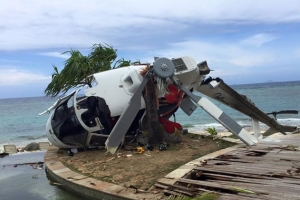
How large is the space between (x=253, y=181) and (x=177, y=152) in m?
3.80

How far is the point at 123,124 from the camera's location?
363 inches

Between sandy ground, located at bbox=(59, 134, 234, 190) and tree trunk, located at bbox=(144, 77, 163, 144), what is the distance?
1.65ft

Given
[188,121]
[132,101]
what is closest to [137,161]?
[132,101]

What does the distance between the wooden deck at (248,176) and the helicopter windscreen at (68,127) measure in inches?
172

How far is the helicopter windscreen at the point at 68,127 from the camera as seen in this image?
10773 millimetres

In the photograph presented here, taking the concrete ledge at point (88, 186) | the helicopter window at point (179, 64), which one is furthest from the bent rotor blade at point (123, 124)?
the helicopter window at point (179, 64)

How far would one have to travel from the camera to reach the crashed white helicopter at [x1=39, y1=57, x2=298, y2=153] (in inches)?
388

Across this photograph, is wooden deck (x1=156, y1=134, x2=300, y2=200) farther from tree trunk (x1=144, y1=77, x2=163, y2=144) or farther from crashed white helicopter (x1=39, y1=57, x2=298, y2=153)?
tree trunk (x1=144, y1=77, x2=163, y2=144)

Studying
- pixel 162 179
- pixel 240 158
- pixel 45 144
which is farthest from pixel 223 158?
pixel 45 144

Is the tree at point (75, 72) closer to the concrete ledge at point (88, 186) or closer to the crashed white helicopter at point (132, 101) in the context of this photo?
the crashed white helicopter at point (132, 101)

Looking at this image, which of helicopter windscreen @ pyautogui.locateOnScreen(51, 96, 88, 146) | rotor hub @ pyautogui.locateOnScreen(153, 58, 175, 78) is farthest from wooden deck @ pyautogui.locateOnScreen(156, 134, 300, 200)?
helicopter windscreen @ pyautogui.locateOnScreen(51, 96, 88, 146)

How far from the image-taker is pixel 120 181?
7680 millimetres

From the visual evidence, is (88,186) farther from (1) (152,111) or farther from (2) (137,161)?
(1) (152,111)

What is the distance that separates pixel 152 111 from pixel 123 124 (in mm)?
1574
